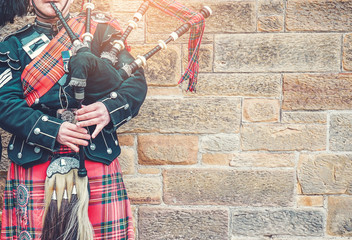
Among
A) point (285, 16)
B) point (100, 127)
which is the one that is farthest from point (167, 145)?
point (285, 16)

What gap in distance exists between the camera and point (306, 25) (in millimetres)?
2412

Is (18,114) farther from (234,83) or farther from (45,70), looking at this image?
(234,83)

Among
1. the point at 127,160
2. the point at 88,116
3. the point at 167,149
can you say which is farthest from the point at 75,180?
the point at 167,149

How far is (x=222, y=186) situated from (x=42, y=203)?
123cm

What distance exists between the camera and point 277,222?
2.50 m

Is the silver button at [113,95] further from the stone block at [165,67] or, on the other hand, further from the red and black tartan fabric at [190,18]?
the stone block at [165,67]

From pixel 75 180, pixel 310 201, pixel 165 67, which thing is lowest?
pixel 310 201

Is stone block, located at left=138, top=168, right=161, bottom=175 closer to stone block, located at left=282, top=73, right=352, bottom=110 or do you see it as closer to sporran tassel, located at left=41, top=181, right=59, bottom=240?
sporran tassel, located at left=41, top=181, right=59, bottom=240

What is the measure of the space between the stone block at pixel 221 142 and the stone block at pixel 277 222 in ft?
1.52

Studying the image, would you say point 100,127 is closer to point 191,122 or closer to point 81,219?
point 81,219

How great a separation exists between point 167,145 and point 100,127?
83 centimetres

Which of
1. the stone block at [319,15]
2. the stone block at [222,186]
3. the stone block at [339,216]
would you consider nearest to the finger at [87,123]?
the stone block at [222,186]

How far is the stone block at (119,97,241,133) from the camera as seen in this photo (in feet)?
7.99

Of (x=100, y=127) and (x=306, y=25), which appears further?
(x=306, y=25)
